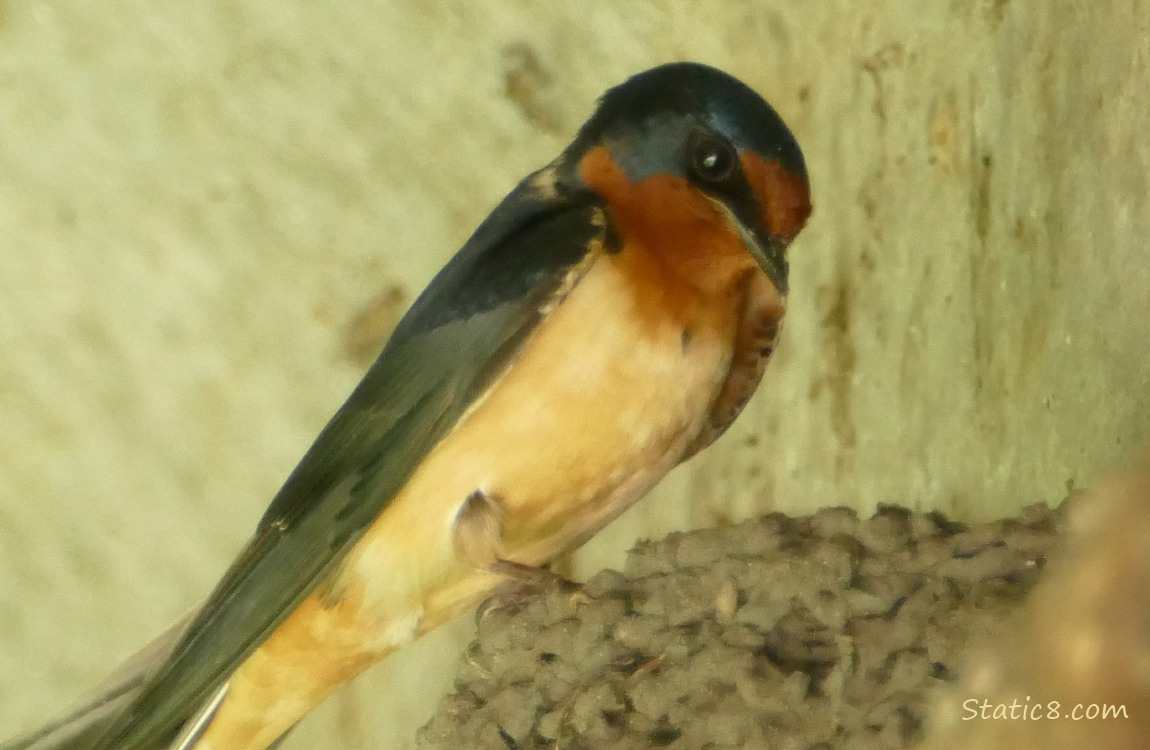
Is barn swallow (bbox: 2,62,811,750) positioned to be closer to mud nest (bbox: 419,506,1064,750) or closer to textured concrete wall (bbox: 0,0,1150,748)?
mud nest (bbox: 419,506,1064,750)

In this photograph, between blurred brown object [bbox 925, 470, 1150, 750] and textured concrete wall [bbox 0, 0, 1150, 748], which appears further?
textured concrete wall [bbox 0, 0, 1150, 748]

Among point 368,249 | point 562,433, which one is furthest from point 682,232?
point 368,249

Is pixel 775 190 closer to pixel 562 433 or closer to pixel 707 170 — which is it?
pixel 707 170

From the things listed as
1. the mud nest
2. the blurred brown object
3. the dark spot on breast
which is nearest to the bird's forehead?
the dark spot on breast

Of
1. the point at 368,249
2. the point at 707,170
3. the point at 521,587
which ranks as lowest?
the point at 521,587

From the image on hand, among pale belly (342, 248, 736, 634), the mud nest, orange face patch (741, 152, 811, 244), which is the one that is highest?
orange face patch (741, 152, 811, 244)

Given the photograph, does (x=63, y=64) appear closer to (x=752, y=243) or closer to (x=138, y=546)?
(x=138, y=546)

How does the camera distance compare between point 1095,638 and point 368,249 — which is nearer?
point 1095,638

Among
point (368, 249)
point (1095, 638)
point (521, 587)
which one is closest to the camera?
point (1095, 638)
